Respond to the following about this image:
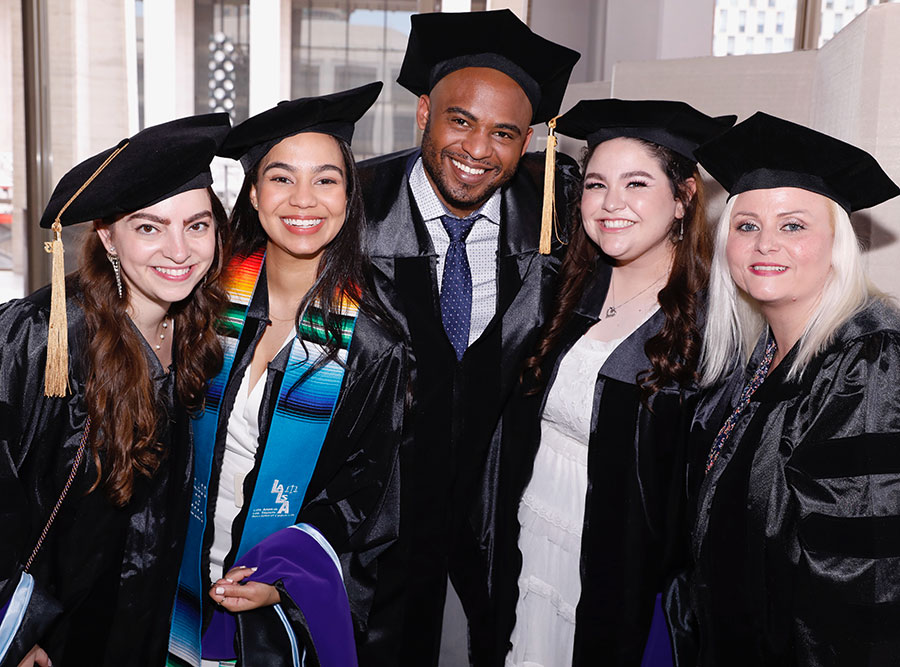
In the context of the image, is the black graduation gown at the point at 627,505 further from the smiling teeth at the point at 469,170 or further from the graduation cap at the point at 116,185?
the graduation cap at the point at 116,185

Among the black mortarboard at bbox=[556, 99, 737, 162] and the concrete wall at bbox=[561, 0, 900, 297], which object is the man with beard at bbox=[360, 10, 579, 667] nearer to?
the black mortarboard at bbox=[556, 99, 737, 162]

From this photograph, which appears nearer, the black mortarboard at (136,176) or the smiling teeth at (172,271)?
the black mortarboard at (136,176)

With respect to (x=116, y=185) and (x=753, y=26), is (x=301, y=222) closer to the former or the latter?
(x=116, y=185)

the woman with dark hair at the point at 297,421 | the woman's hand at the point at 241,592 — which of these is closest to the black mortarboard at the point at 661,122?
the woman with dark hair at the point at 297,421

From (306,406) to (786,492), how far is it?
1239 millimetres

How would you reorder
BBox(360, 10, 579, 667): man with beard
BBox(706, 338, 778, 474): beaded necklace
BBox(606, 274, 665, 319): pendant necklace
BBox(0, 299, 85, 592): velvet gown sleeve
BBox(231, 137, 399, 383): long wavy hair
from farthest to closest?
1. BBox(360, 10, 579, 667): man with beard
2. BBox(606, 274, 665, 319): pendant necklace
3. BBox(231, 137, 399, 383): long wavy hair
4. BBox(706, 338, 778, 474): beaded necklace
5. BBox(0, 299, 85, 592): velvet gown sleeve

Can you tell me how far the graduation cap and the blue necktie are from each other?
0.84 m

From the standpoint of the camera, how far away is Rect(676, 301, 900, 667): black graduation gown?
1.60 meters

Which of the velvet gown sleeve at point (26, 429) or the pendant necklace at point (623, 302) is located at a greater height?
the pendant necklace at point (623, 302)

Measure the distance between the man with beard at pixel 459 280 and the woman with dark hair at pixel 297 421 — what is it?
0.67ft

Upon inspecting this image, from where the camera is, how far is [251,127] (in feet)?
6.96

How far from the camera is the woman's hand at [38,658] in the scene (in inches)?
75.8

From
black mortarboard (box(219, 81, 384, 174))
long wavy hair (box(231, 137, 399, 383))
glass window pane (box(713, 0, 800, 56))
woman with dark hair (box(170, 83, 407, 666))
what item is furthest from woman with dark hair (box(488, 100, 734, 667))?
glass window pane (box(713, 0, 800, 56))

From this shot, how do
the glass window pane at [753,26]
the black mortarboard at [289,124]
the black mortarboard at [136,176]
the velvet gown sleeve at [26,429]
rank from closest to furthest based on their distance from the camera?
the velvet gown sleeve at [26,429], the black mortarboard at [136,176], the black mortarboard at [289,124], the glass window pane at [753,26]
